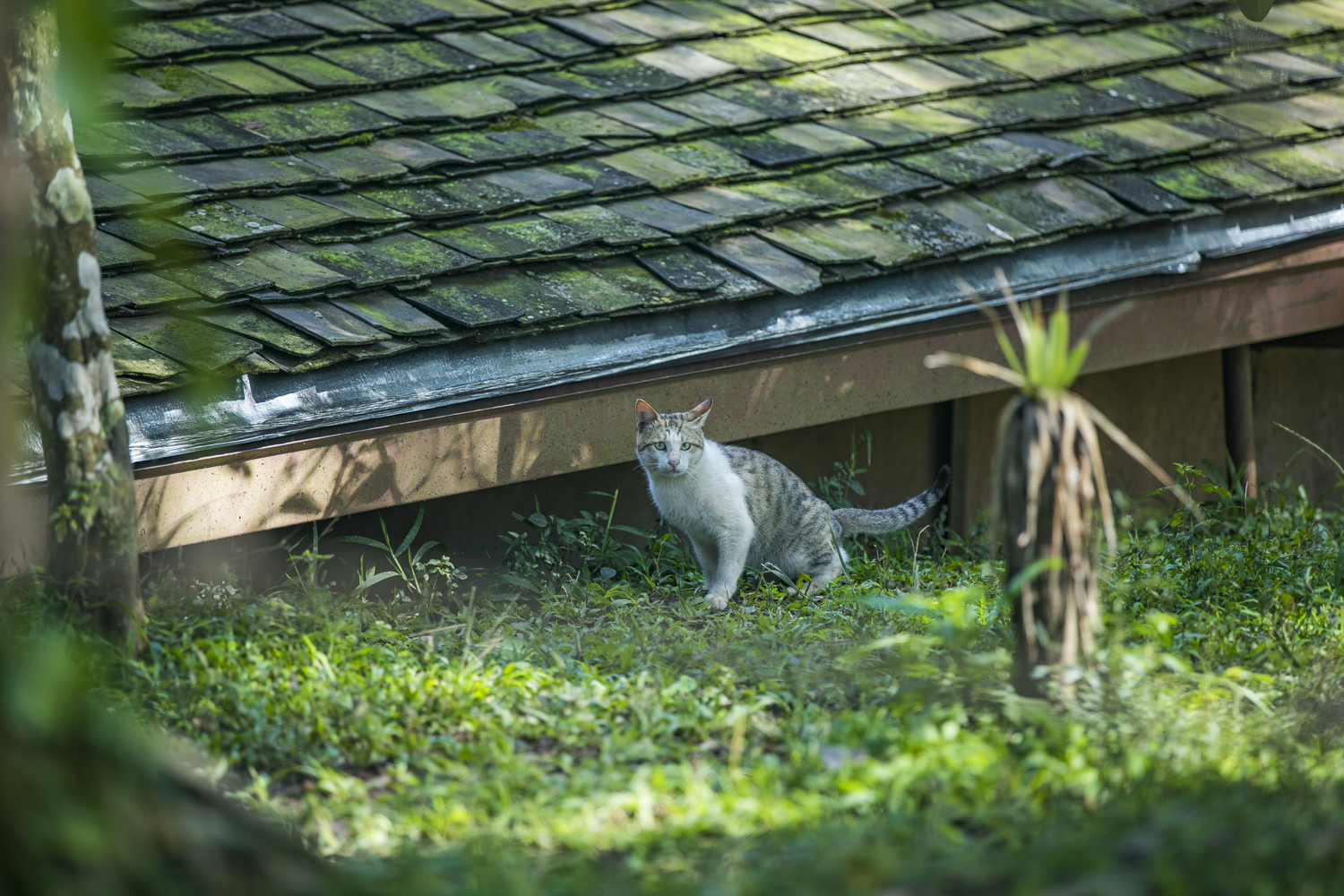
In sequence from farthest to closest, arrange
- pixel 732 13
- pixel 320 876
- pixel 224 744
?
pixel 732 13
pixel 224 744
pixel 320 876

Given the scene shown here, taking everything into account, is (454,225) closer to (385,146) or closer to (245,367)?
(385,146)

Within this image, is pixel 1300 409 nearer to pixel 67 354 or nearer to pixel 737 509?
pixel 737 509

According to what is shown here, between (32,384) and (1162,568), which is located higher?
(32,384)

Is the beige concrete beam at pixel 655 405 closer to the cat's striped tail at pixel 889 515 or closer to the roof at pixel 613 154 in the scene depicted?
the roof at pixel 613 154

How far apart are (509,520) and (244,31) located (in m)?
2.41

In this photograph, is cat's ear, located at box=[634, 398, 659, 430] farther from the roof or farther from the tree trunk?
the tree trunk

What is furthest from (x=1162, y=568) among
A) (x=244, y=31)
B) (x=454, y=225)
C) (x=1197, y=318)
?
(x=244, y=31)

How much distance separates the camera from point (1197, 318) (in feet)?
17.4

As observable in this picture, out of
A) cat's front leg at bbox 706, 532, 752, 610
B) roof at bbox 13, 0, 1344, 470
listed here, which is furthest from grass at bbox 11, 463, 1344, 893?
roof at bbox 13, 0, 1344, 470

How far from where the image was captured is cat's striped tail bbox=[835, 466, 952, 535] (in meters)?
5.02

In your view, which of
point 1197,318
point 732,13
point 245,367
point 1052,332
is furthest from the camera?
point 732,13

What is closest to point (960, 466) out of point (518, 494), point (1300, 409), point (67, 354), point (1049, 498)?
point (518, 494)

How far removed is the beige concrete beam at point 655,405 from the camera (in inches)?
141

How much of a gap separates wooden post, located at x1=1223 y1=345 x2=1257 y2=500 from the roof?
963mm
